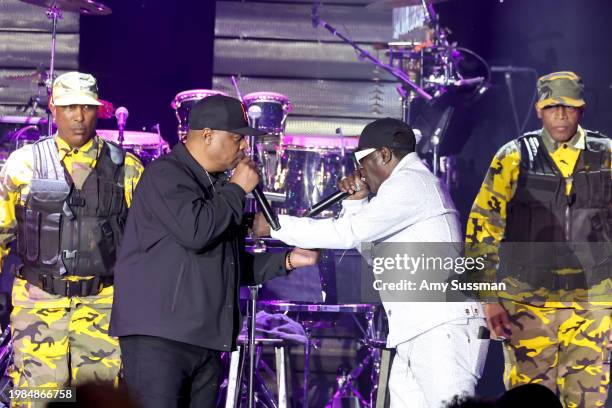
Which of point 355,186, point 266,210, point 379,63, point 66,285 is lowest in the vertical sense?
point 66,285

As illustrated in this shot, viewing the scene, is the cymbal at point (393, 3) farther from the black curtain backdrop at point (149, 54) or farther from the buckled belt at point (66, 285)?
the buckled belt at point (66, 285)

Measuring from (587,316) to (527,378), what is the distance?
556 mm

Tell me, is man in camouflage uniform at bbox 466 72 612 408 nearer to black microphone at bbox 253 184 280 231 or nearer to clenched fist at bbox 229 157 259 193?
black microphone at bbox 253 184 280 231

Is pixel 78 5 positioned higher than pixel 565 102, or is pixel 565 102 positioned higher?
pixel 78 5

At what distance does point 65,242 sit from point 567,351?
3.30m

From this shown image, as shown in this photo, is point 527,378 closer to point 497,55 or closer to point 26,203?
point 26,203

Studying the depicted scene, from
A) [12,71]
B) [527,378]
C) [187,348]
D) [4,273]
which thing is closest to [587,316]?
[527,378]

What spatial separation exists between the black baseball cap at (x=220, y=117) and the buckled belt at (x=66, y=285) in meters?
1.60

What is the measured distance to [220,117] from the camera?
513 cm

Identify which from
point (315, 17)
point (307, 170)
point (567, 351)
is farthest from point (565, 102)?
point (315, 17)

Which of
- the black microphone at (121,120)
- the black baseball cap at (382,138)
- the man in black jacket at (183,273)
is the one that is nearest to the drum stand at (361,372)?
the black microphone at (121,120)

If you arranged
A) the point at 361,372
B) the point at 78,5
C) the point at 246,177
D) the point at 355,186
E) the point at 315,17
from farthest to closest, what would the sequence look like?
1. the point at 315,17
2. the point at 78,5
3. the point at 361,372
4. the point at 355,186
5. the point at 246,177

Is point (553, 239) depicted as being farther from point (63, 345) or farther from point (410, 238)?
point (63, 345)

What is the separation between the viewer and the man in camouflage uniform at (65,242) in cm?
623
